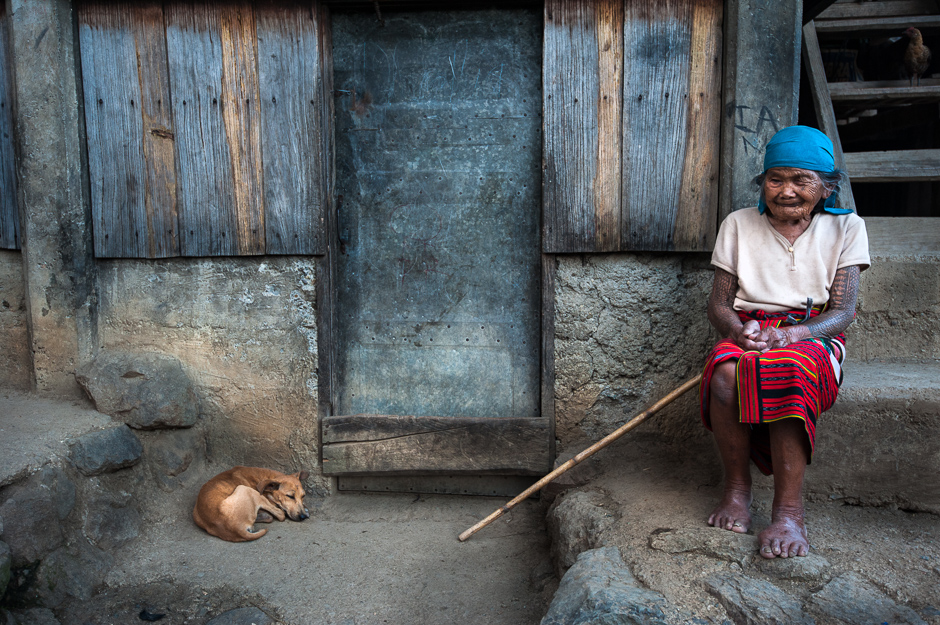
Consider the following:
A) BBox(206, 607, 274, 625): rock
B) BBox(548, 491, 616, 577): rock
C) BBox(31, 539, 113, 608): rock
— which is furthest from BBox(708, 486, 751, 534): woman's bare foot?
BBox(31, 539, 113, 608): rock

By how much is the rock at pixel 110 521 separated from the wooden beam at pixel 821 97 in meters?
4.15

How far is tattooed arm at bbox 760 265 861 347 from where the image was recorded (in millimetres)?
2514

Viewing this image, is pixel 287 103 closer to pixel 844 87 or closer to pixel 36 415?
pixel 36 415

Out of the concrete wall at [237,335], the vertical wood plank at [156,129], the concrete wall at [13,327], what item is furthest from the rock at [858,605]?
the concrete wall at [13,327]

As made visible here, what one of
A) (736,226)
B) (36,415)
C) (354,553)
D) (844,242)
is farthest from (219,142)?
(844,242)

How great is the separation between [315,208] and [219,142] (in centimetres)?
67

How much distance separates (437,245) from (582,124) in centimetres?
107

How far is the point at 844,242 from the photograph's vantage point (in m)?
2.62

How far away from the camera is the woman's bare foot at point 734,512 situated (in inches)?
99.3

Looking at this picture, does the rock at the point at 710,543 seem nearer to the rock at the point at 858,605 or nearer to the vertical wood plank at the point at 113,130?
the rock at the point at 858,605

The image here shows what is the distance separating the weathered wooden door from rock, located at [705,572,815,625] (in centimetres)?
149

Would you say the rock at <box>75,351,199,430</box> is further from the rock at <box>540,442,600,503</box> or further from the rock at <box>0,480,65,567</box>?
the rock at <box>540,442,600,503</box>

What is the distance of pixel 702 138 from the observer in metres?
3.39

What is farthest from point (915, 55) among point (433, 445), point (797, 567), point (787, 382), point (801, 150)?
point (433, 445)
